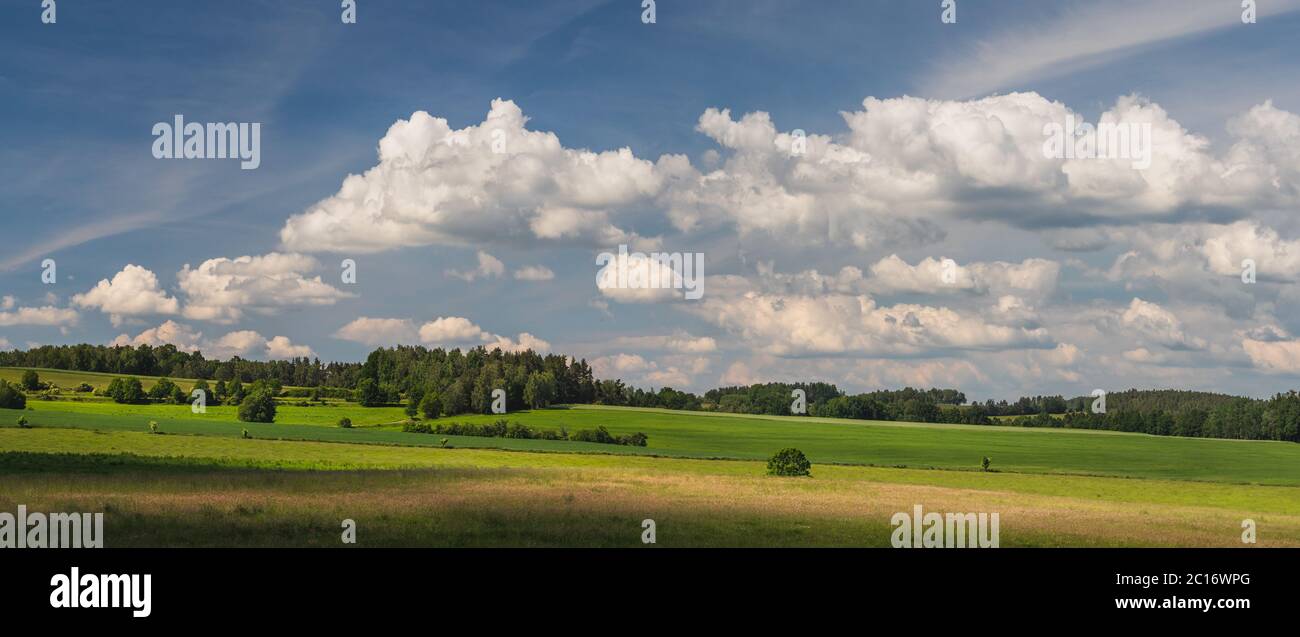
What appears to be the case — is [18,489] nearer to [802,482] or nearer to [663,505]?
[663,505]

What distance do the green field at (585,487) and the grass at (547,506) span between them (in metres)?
0.16

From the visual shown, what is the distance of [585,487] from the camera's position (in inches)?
2083

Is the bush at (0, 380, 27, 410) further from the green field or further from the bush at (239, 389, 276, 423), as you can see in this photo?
the bush at (239, 389, 276, 423)

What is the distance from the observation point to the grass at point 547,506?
3131 centimetres

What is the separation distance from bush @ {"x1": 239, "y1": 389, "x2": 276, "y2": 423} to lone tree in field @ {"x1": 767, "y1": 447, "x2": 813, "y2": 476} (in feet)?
284

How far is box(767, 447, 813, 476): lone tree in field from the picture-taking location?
71.1 m

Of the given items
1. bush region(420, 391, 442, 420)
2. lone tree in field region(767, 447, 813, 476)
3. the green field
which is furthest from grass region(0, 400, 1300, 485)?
lone tree in field region(767, 447, 813, 476)

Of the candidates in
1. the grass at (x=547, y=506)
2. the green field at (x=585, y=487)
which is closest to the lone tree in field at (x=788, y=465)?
the green field at (x=585, y=487)

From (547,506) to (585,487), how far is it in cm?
1302

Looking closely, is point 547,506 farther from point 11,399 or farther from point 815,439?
point 11,399
